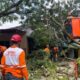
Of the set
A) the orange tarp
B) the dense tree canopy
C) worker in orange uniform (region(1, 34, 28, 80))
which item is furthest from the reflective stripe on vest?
the dense tree canopy

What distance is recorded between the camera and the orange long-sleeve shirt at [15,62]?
7.59 metres

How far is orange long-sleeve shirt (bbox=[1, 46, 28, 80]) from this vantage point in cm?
759

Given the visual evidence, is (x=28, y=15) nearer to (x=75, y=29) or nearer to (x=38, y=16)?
(x=38, y=16)

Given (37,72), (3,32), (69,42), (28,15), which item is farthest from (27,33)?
(69,42)

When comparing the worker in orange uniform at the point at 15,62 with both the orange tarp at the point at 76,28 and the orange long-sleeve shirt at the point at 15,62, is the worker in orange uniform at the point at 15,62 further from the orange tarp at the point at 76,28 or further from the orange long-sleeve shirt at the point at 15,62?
the orange tarp at the point at 76,28

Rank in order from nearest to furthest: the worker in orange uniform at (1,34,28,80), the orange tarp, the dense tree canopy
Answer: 1. the worker in orange uniform at (1,34,28,80)
2. the orange tarp
3. the dense tree canopy

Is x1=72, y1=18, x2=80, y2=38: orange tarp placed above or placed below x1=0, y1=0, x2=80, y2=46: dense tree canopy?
below

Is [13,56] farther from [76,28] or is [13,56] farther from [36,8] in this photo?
[36,8]

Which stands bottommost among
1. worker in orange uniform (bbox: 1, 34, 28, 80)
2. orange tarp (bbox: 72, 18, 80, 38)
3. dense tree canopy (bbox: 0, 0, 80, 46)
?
worker in orange uniform (bbox: 1, 34, 28, 80)

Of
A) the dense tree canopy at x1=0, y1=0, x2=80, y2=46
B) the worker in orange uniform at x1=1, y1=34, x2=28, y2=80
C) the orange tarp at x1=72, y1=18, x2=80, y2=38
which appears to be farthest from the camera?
the dense tree canopy at x1=0, y1=0, x2=80, y2=46

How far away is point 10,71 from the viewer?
7781 millimetres

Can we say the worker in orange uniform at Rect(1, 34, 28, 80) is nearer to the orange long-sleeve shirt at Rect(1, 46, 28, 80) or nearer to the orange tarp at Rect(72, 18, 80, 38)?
the orange long-sleeve shirt at Rect(1, 46, 28, 80)

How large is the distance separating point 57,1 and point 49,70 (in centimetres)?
888

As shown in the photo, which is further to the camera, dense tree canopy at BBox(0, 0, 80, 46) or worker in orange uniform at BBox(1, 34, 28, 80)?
dense tree canopy at BBox(0, 0, 80, 46)
